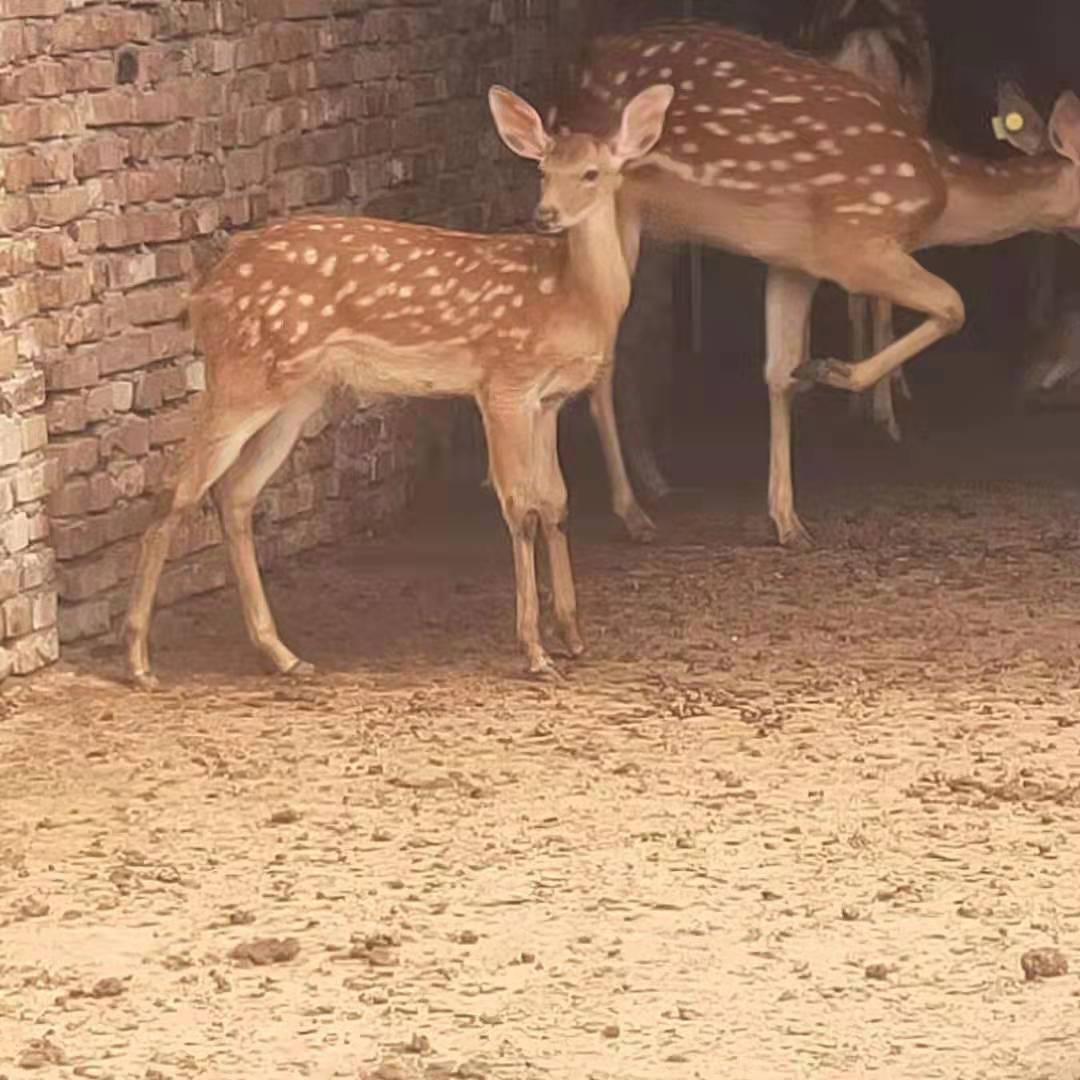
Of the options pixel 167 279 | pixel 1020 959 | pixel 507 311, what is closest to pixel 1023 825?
pixel 1020 959

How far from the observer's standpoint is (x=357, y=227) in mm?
6973

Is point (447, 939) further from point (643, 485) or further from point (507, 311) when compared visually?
point (643, 485)

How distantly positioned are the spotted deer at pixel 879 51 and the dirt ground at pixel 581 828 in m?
1.59

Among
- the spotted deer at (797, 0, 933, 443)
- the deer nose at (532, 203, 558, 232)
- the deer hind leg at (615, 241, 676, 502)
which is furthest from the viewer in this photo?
the spotted deer at (797, 0, 933, 443)

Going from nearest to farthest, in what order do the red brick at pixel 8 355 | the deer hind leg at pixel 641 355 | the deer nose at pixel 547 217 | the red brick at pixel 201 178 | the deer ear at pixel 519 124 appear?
1. the red brick at pixel 8 355
2. the deer nose at pixel 547 217
3. the deer ear at pixel 519 124
4. the red brick at pixel 201 178
5. the deer hind leg at pixel 641 355

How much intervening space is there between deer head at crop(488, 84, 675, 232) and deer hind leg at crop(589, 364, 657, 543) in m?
1.21

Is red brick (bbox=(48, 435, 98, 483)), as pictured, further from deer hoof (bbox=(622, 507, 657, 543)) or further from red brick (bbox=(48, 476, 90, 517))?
deer hoof (bbox=(622, 507, 657, 543))

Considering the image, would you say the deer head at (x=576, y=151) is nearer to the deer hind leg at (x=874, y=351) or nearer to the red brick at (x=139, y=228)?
the red brick at (x=139, y=228)

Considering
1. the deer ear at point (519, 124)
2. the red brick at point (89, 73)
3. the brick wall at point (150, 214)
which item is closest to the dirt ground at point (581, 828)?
the brick wall at point (150, 214)

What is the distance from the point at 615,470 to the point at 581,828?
2697 mm

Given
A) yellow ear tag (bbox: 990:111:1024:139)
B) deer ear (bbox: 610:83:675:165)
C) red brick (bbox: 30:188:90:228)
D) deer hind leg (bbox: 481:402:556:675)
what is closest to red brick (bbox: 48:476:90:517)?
red brick (bbox: 30:188:90:228)

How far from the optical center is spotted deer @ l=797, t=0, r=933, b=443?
31.8 feet

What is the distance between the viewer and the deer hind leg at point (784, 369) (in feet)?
27.3

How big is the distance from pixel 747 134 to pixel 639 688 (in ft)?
5.49
